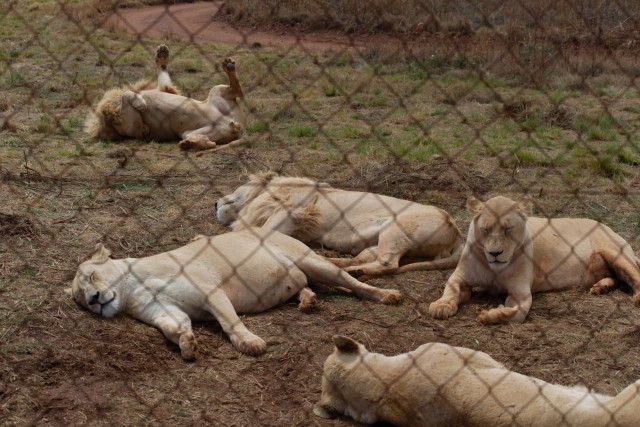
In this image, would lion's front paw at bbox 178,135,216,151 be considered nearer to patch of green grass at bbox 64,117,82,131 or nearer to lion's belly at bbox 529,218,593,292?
patch of green grass at bbox 64,117,82,131

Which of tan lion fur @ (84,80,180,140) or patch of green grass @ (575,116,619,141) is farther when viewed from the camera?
patch of green grass @ (575,116,619,141)

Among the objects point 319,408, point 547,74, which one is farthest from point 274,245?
point 547,74

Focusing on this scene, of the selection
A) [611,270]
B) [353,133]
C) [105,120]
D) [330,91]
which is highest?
[611,270]

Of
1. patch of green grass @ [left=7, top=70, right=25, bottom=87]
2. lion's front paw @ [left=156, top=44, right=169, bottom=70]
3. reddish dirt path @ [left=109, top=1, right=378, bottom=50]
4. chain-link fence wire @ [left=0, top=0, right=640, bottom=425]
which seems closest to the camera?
chain-link fence wire @ [left=0, top=0, right=640, bottom=425]

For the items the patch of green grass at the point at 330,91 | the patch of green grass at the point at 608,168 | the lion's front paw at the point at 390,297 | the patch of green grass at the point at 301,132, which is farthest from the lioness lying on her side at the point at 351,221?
the patch of green grass at the point at 330,91

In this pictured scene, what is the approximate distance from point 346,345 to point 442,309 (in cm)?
124

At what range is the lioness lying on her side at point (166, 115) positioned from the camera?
841cm

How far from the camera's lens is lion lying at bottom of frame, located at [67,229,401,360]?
14.7 ft

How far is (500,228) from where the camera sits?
196 inches

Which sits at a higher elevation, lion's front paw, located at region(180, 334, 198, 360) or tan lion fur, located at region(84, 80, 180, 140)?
lion's front paw, located at region(180, 334, 198, 360)

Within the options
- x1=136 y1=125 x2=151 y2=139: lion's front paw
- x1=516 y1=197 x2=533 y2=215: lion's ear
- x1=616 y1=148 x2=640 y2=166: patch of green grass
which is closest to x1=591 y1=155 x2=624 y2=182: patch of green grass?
x1=616 y1=148 x2=640 y2=166: patch of green grass

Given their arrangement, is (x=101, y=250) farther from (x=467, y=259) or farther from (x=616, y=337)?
(x=616, y=337)

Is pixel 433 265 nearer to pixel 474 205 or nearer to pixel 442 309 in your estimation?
pixel 474 205

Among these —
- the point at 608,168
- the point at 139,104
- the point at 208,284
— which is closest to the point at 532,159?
the point at 608,168
